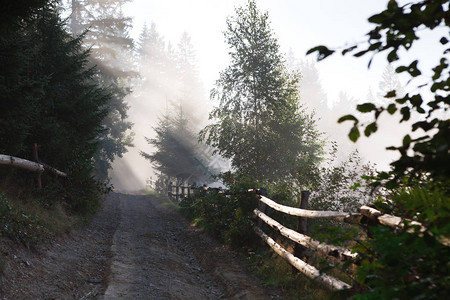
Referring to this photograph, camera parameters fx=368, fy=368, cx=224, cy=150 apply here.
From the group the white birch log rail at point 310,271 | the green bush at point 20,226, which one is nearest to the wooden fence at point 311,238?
the white birch log rail at point 310,271

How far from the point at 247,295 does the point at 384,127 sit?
97900 millimetres

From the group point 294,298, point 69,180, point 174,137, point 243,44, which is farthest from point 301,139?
point 294,298

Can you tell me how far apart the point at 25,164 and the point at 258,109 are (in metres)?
16.6

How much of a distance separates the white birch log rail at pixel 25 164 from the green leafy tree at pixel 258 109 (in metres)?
13.1

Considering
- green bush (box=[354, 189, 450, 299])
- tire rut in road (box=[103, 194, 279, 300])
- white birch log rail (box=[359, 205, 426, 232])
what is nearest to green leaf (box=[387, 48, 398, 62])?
green bush (box=[354, 189, 450, 299])

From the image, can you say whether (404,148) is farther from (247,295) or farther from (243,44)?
(243,44)

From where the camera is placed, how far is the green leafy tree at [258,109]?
22.6m

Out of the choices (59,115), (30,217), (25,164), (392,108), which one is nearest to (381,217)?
(392,108)

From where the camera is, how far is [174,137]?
3238cm

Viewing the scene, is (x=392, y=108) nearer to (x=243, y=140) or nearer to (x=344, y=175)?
(x=344, y=175)

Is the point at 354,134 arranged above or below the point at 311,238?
above

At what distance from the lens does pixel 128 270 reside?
7086mm

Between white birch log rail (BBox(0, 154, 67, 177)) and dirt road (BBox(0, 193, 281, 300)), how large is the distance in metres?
1.94

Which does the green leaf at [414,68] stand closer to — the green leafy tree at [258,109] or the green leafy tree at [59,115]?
the green leafy tree at [59,115]
